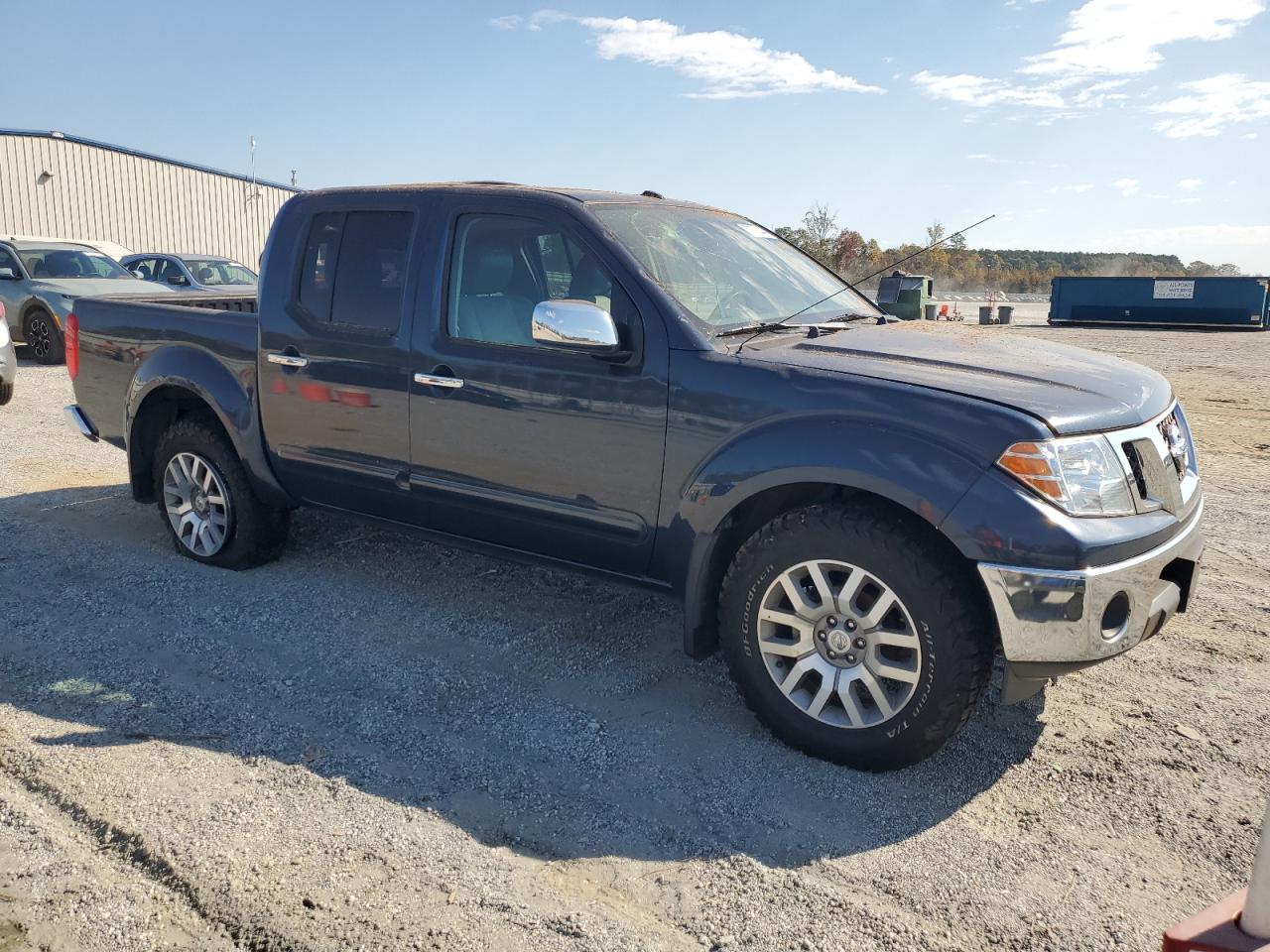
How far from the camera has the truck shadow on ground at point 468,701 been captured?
317cm

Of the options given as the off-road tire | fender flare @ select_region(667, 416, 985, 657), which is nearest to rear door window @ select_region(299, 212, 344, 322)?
fender flare @ select_region(667, 416, 985, 657)

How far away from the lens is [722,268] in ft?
14.2

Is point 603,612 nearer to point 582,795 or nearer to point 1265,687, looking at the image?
point 582,795

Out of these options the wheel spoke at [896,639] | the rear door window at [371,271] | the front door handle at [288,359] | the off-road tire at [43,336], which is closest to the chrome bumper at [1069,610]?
the wheel spoke at [896,639]

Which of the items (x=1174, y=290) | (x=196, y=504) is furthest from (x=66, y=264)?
(x=1174, y=290)

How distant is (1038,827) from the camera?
312 cm

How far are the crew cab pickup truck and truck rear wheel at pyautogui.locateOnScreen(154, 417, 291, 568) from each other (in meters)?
0.02

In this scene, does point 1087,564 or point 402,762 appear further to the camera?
point 402,762

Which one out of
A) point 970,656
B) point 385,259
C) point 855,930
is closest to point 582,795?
point 855,930

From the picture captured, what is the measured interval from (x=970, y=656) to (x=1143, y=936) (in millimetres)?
876

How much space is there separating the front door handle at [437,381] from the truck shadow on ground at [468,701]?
0.98m

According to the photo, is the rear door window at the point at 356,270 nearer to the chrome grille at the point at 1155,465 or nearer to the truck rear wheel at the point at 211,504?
the truck rear wheel at the point at 211,504

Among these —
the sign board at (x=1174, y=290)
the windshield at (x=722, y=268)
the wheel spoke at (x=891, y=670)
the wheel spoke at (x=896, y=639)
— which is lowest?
the wheel spoke at (x=891, y=670)

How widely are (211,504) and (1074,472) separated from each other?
165 inches
